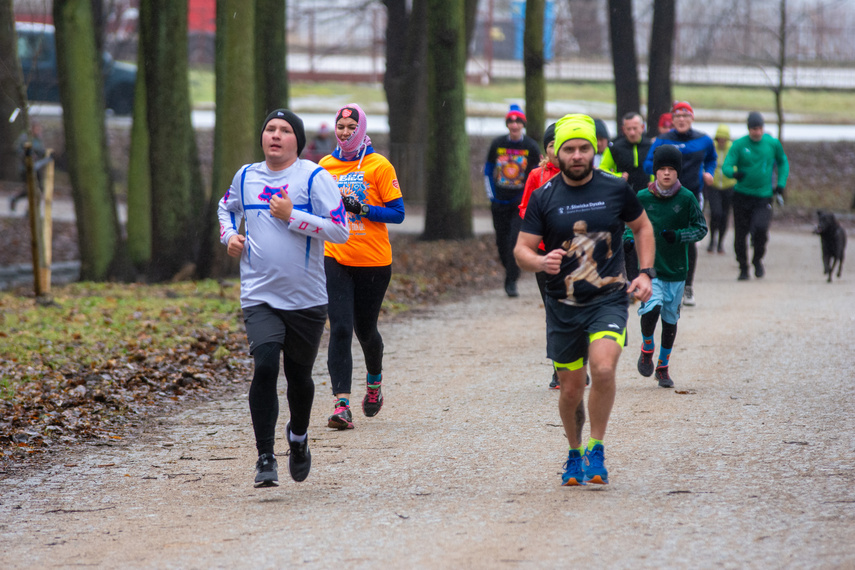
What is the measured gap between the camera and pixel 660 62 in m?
22.9

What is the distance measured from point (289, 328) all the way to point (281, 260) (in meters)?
0.36

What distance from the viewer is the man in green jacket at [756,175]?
574 inches

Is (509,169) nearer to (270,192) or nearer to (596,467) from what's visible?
(270,192)

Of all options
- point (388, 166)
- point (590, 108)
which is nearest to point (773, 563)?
point (388, 166)

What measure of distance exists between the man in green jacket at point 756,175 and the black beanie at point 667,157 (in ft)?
22.1

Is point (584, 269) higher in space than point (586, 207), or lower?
A: lower

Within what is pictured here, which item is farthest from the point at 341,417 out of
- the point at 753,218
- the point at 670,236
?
the point at 753,218

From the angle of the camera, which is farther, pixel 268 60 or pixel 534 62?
pixel 534 62

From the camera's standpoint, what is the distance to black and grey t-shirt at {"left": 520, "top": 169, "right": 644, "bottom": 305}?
5.45 meters

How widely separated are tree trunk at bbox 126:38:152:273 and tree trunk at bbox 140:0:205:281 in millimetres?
990

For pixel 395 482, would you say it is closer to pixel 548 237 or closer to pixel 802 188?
pixel 548 237

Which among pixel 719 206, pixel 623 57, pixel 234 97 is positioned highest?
pixel 623 57

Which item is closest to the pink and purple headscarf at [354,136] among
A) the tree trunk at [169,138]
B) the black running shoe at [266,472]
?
the black running shoe at [266,472]

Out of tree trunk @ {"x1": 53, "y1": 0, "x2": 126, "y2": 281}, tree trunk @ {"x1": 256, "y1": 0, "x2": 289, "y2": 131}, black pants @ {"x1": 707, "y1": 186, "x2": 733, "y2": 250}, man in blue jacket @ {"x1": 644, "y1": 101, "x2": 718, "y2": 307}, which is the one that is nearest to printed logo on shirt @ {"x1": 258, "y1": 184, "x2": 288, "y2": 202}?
man in blue jacket @ {"x1": 644, "y1": 101, "x2": 718, "y2": 307}
